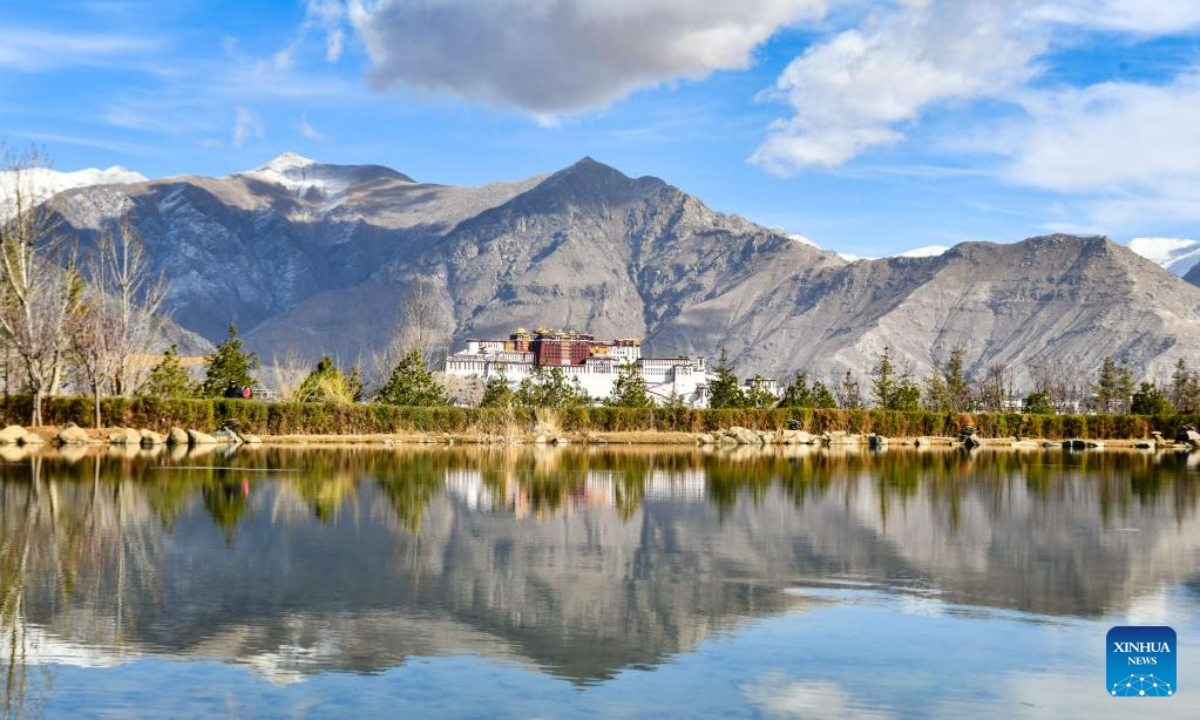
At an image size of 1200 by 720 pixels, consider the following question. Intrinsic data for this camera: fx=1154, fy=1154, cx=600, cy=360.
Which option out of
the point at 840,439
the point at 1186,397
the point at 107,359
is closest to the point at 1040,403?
the point at 1186,397

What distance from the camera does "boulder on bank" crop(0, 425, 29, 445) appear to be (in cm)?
3167

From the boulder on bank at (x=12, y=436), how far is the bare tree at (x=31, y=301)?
2854mm

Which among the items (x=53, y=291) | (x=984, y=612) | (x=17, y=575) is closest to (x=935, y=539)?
(x=984, y=612)

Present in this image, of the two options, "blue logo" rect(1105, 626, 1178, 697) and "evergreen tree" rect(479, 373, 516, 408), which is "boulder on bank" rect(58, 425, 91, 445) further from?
"blue logo" rect(1105, 626, 1178, 697)

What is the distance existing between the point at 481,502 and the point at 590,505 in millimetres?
1632

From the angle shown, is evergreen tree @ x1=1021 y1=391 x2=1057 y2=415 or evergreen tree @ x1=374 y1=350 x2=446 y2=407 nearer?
evergreen tree @ x1=374 y1=350 x2=446 y2=407

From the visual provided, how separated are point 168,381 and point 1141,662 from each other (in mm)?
38770

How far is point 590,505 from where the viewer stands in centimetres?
1705

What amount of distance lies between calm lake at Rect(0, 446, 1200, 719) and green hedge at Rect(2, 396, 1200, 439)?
18.8 meters

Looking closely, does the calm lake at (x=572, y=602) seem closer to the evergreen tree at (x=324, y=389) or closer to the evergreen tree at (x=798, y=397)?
the evergreen tree at (x=324, y=389)

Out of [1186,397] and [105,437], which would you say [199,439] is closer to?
[105,437]

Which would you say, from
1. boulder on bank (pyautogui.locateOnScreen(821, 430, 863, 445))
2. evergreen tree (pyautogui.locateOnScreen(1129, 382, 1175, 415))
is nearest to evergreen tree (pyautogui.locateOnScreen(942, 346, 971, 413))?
evergreen tree (pyautogui.locateOnScreen(1129, 382, 1175, 415))

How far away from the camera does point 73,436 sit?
33.1 metres

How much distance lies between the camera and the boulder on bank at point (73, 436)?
1294 inches
